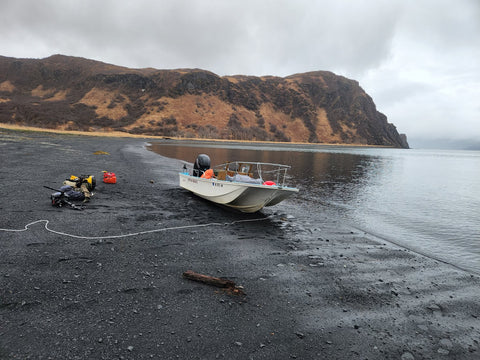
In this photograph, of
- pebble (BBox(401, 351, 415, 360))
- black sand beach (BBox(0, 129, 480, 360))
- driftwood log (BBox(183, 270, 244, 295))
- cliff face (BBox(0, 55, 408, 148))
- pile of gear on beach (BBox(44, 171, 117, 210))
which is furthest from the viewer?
cliff face (BBox(0, 55, 408, 148))

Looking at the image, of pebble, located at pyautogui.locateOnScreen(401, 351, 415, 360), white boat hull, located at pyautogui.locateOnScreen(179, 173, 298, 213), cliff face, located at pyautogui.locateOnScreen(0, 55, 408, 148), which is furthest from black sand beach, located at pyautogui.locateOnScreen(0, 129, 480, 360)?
cliff face, located at pyautogui.locateOnScreen(0, 55, 408, 148)

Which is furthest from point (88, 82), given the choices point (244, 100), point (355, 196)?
point (355, 196)

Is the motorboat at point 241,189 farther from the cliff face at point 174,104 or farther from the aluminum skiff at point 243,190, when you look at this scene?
the cliff face at point 174,104

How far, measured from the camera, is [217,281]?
17.7 ft

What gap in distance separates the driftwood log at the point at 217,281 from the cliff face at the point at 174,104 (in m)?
93.0

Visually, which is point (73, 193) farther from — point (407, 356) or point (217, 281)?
point (407, 356)

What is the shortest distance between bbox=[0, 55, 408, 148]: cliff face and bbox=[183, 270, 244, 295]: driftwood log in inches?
3661

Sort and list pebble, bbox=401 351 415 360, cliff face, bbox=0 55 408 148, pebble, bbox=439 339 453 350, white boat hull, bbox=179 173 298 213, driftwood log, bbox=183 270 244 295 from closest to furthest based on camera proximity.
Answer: pebble, bbox=401 351 415 360 → pebble, bbox=439 339 453 350 → driftwood log, bbox=183 270 244 295 → white boat hull, bbox=179 173 298 213 → cliff face, bbox=0 55 408 148

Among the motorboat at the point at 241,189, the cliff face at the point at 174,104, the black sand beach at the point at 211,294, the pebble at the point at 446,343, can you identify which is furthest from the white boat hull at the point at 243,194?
the cliff face at the point at 174,104

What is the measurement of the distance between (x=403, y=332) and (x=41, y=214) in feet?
32.6

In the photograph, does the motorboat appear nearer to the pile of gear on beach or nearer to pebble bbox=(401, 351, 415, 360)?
the pile of gear on beach

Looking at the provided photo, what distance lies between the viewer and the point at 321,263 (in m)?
7.01

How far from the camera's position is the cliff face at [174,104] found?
96938 millimetres

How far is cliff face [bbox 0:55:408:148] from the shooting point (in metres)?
96.9
